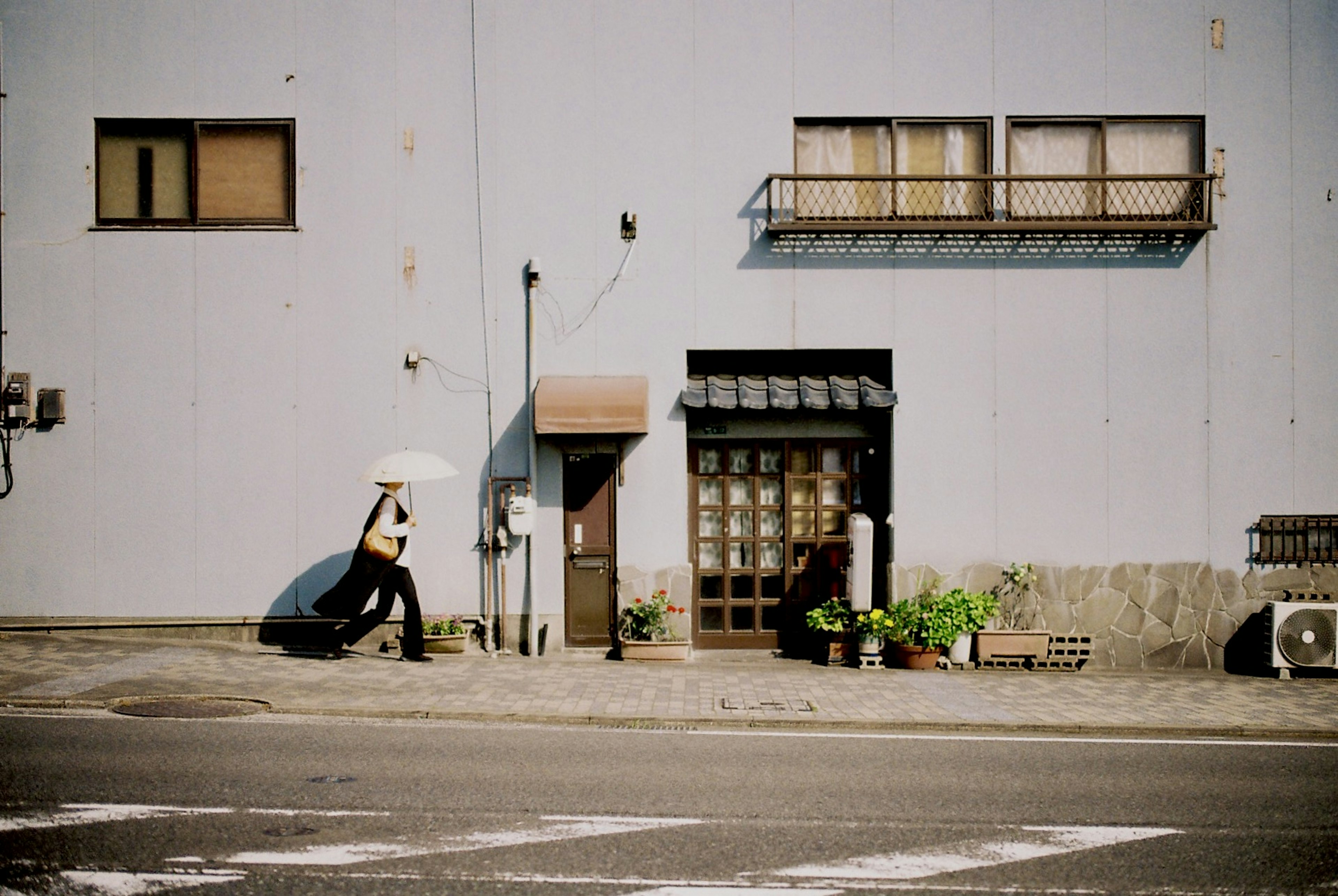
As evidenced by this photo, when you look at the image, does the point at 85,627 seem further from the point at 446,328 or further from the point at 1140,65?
the point at 1140,65

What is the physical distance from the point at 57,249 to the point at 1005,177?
11.3 meters

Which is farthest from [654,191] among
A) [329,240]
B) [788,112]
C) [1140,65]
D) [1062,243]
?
[1140,65]

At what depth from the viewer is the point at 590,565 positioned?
1262 cm

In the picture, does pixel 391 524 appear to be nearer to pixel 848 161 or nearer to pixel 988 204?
pixel 848 161

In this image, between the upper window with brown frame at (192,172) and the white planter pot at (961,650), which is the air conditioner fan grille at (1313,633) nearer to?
the white planter pot at (961,650)

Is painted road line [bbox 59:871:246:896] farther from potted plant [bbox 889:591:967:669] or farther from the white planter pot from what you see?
the white planter pot

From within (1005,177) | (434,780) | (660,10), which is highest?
(660,10)

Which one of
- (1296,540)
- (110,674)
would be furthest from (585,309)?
(1296,540)

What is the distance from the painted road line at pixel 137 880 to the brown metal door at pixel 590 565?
743 centimetres

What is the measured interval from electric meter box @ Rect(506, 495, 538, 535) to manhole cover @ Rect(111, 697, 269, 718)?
3.64 meters

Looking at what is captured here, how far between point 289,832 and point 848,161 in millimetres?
9891

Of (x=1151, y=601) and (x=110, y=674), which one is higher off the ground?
(x=1151, y=601)

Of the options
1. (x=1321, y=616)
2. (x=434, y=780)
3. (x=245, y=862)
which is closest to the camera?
(x=245, y=862)

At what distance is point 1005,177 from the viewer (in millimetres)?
12312
